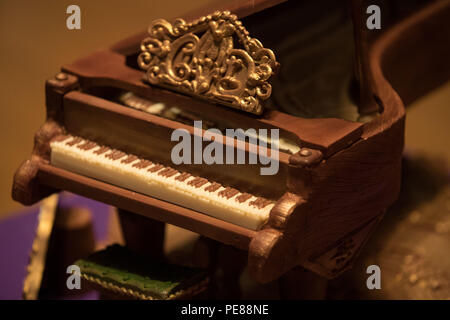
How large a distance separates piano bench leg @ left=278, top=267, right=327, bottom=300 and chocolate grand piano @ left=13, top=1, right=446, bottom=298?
11 cm

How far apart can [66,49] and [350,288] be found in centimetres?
299

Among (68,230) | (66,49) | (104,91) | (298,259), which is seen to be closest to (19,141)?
(66,49)

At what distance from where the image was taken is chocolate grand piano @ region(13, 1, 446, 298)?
3125mm

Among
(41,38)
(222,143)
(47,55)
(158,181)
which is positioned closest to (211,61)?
(222,143)

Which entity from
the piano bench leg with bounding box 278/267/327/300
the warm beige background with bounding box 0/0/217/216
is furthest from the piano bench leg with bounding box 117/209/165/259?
the warm beige background with bounding box 0/0/217/216

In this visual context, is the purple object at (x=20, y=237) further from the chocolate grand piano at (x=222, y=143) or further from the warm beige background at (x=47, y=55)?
the chocolate grand piano at (x=222, y=143)

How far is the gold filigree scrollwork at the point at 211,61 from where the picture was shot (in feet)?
10.5

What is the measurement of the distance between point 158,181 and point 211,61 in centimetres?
42

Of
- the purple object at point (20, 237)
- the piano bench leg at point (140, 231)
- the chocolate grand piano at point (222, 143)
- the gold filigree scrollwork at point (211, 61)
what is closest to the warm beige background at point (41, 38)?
the purple object at point (20, 237)

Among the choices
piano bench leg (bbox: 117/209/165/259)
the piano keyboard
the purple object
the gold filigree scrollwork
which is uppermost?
the gold filigree scrollwork

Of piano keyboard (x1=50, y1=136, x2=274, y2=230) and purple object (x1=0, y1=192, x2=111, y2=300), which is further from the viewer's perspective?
purple object (x1=0, y1=192, x2=111, y2=300)

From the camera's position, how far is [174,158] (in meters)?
3.37

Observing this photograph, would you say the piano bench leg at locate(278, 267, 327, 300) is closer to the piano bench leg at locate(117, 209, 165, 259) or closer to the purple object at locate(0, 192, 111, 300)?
the piano bench leg at locate(117, 209, 165, 259)

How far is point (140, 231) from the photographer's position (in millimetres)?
3867
